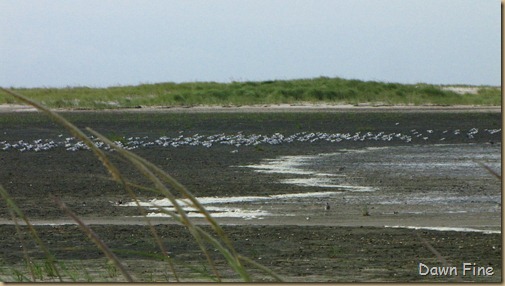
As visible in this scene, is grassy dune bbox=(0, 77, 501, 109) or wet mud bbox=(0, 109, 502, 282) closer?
wet mud bbox=(0, 109, 502, 282)

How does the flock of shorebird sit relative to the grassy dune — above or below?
below

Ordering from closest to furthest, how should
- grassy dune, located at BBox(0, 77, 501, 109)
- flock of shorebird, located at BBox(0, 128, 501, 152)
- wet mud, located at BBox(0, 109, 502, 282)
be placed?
wet mud, located at BBox(0, 109, 502, 282), flock of shorebird, located at BBox(0, 128, 501, 152), grassy dune, located at BBox(0, 77, 501, 109)

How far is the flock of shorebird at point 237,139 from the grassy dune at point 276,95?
1714 cm

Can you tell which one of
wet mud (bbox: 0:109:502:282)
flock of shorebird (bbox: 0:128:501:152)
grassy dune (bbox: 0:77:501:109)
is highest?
grassy dune (bbox: 0:77:501:109)

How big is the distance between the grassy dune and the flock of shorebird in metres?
17.1

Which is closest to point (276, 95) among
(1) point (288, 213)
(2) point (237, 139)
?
(2) point (237, 139)

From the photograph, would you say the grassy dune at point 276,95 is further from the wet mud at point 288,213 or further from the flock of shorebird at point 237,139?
the wet mud at point 288,213

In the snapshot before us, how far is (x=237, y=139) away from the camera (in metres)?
24.0

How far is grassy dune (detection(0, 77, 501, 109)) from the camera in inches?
1778

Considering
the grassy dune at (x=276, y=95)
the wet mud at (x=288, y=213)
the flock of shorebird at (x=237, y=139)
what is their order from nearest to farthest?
the wet mud at (x=288, y=213) < the flock of shorebird at (x=237, y=139) < the grassy dune at (x=276, y=95)

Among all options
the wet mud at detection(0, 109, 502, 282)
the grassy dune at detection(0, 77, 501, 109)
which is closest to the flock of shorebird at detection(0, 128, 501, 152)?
the wet mud at detection(0, 109, 502, 282)

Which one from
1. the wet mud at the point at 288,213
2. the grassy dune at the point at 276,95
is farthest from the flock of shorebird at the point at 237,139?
the grassy dune at the point at 276,95

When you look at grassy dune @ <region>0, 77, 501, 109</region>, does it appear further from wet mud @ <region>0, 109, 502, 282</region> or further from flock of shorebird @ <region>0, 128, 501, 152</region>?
wet mud @ <region>0, 109, 502, 282</region>

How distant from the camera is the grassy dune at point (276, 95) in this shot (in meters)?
45.2
